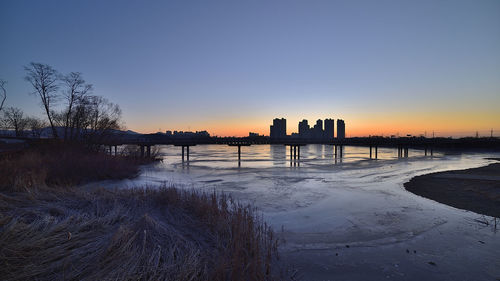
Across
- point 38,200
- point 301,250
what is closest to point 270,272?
point 301,250

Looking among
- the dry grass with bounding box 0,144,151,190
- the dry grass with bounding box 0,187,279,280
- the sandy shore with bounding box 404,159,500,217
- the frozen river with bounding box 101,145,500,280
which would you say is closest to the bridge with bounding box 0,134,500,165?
the dry grass with bounding box 0,144,151,190

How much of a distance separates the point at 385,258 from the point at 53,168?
2384 cm

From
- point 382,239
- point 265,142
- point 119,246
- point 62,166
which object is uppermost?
point 265,142

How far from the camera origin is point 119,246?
5422 mm

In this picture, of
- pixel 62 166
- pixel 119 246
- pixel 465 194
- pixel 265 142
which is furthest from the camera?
pixel 265 142

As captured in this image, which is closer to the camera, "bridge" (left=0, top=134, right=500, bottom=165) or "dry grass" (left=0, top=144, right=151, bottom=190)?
"dry grass" (left=0, top=144, right=151, bottom=190)

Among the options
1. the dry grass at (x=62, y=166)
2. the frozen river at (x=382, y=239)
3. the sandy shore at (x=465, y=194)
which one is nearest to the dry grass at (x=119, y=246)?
the frozen river at (x=382, y=239)

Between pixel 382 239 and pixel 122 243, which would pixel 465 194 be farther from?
pixel 122 243

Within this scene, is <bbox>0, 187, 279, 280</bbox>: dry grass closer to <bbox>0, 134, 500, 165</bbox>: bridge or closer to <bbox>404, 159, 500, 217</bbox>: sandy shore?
<bbox>404, 159, 500, 217</bbox>: sandy shore

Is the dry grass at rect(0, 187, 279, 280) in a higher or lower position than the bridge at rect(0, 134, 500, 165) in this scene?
lower

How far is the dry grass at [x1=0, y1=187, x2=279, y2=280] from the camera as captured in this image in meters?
4.53

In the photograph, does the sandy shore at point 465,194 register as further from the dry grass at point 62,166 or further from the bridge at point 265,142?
the bridge at point 265,142

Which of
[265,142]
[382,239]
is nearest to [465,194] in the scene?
[382,239]

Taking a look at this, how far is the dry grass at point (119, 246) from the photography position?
14.9 ft
